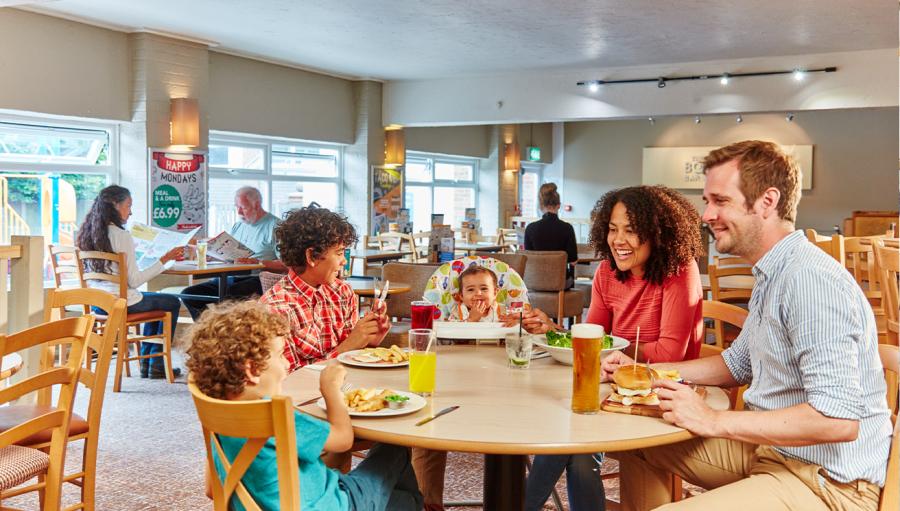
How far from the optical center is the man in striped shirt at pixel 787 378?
Result: 5.51 feet

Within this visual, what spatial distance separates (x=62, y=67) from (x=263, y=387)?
5.51m

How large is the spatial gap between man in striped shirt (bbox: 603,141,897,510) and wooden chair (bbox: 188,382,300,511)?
789mm

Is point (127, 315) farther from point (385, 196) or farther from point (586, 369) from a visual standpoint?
point (385, 196)

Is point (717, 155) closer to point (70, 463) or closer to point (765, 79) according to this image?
point (70, 463)

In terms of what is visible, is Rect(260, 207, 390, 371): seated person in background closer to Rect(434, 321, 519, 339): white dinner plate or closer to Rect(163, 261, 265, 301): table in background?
Rect(434, 321, 519, 339): white dinner plate

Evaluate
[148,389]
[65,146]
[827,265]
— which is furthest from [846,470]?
[65,146]

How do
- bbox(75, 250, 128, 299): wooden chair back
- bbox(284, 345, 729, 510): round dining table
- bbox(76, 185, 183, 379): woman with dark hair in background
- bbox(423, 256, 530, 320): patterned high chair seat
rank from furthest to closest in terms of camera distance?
bbox(76, 185, 183, 379): woman with dark hair in background < bbox(75, 250, 128, 299): wooden chair back < bbox(423, 256, 530, 320): patterned high chair seat < bbox(284, 345, 729, 510): round dining table

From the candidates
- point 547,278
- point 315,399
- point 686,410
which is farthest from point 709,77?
point 315,399

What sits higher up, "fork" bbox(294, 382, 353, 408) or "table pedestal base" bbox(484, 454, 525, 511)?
"fork" bbox(294, 382, 353, 408)

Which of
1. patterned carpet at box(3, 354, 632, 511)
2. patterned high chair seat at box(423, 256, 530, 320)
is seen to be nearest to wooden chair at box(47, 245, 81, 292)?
patterned carpet at box(3, 354, 632, 511)

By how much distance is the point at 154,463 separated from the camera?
3.77 meters

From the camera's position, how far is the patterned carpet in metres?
3.32

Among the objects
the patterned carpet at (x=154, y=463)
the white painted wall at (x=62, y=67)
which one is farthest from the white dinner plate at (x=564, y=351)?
the white painted wall at (x=62, y=67)

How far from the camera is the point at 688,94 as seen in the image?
8.62 m
